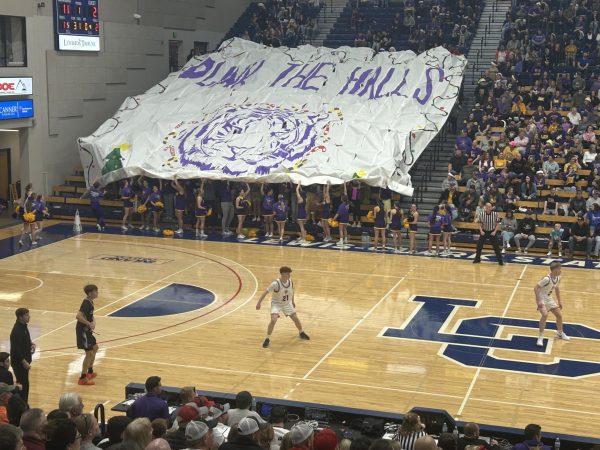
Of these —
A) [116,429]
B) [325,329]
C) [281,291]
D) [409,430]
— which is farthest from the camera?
[325,329]

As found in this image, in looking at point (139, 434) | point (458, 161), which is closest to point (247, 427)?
point (139, 434)

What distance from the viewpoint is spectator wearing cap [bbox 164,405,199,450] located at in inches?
386

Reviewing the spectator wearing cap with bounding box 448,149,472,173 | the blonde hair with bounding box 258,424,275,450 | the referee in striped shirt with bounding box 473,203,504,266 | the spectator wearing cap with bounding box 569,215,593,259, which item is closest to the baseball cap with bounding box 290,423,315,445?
the blonde hair with bounding box 258,424,275,450

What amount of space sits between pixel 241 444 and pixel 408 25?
1447 inches

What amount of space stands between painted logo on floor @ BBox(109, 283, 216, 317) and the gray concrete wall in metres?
12.4

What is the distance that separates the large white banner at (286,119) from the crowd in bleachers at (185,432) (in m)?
20.5

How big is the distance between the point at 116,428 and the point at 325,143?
24.6 meters

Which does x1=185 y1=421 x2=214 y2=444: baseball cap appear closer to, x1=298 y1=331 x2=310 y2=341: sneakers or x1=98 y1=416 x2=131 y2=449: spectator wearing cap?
x1=98 y1=416 x2=131 y2=449: spectator wearing cap

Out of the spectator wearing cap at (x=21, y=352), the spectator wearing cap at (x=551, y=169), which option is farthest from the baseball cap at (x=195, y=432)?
the spectator wearing cap at (x=551, y=169)

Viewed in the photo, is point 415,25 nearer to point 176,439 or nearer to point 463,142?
point 463,142

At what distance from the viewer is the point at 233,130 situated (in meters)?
34.9

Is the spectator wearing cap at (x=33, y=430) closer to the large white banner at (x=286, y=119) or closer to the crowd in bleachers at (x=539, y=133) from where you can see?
the crowd in bleachers at (x=539, y=133)

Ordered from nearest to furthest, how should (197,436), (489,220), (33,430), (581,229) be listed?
(33,430) → (197,436) → (489,220) → (581,229)

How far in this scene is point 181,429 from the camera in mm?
10055
